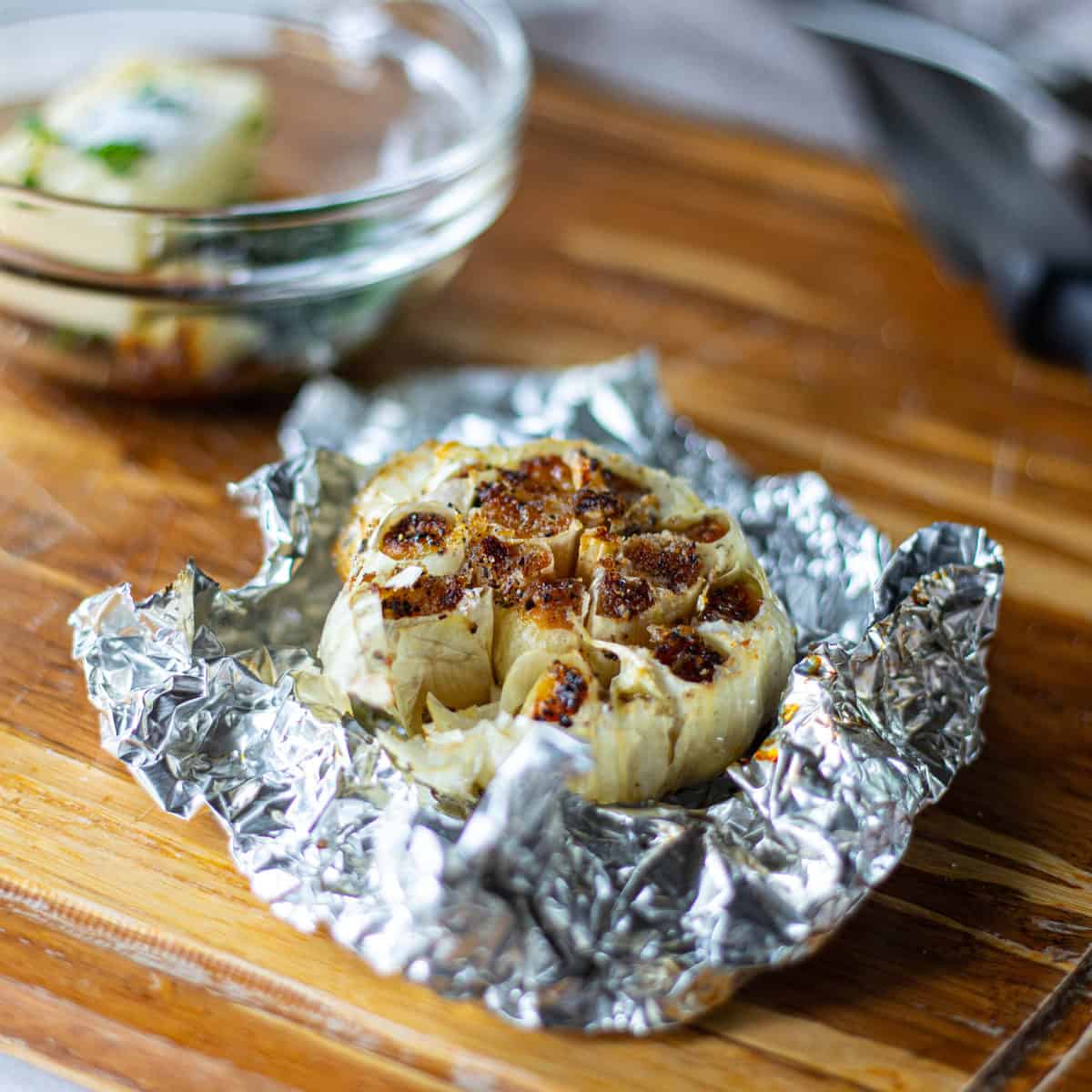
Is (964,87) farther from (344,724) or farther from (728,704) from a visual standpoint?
(344,724)

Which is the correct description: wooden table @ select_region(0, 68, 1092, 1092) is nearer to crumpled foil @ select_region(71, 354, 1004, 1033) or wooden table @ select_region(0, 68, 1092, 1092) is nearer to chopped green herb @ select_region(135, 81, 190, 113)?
crumpled foil @ select_region(71, 354, 1004, 1033)

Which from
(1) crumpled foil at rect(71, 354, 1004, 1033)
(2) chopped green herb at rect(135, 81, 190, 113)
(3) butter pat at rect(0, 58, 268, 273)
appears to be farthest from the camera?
(2) chopped green herb at rect(135, 81, 190, 113)

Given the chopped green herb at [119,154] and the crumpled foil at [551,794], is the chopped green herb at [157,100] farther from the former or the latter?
the crumpled foil at [551,794]

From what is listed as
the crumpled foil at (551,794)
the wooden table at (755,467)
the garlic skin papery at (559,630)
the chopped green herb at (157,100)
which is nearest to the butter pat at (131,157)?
the chopped green herb at (157,100)

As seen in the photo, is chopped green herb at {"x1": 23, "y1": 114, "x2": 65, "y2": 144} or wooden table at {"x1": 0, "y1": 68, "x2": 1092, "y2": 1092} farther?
chopped green herb at {"x1": 23, "y1": 114, "x2": 65, "y2": 144}

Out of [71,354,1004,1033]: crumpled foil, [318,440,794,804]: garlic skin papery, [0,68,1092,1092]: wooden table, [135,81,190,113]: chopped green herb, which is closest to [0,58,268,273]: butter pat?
[135,81,190,113]: chopped green herb

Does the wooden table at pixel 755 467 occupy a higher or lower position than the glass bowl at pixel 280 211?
lower
